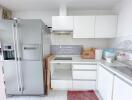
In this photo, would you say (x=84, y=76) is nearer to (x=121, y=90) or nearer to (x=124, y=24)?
(x=121, y=90)

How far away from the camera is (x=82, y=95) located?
2.43m

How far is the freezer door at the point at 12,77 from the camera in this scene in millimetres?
2273

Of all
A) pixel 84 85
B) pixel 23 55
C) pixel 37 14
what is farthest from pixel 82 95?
pixel 37 14

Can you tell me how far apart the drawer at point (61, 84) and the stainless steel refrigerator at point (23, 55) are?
357mm

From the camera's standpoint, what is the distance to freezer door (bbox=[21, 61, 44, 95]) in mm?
2254

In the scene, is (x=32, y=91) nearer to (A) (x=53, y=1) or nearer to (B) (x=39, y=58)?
(B) (x=39, y=58)

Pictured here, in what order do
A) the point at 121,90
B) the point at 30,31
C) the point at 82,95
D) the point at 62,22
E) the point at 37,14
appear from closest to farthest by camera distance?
the point at 121,90 < the point at 30,31 < the point at 82,95 < the point at 62,22 < the point at 37,14

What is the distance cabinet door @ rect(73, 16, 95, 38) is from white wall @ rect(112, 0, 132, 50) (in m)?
0.65

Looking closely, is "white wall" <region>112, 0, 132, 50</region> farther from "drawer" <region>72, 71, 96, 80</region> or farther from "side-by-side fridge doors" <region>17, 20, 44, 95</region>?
"side-by-side fridge doors" <region>17, 20, 44, 95</region>

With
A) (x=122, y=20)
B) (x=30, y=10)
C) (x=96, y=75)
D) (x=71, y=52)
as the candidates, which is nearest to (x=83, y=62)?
(x=96, y=75)

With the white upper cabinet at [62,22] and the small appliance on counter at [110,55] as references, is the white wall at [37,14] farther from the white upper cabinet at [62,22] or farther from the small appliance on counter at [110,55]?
the small appliance on counter at [110,55]

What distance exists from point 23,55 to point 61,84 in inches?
45.9

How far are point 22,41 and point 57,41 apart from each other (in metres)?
1.17

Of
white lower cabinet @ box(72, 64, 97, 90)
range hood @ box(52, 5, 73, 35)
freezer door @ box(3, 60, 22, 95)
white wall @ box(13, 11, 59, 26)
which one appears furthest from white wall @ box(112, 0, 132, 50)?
freezer door @ box(3, 60, 22, 95)
